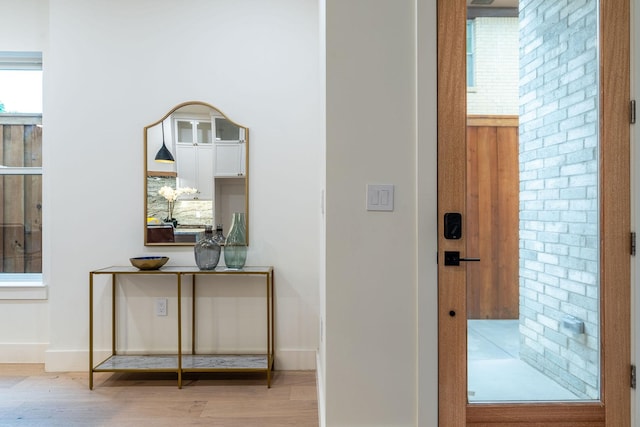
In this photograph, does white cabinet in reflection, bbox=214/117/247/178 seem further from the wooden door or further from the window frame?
the wooden door

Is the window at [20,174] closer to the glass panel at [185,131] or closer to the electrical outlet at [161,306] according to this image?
the electrical outlet at [161,306]

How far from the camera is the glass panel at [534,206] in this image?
172 centimetres

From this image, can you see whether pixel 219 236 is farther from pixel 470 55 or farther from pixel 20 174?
pixel 470 55

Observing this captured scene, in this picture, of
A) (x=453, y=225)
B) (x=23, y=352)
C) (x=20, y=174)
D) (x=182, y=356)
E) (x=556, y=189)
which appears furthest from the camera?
(x=20, y=174)

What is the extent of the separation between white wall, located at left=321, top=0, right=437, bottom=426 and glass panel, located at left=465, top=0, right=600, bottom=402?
0.88 ft

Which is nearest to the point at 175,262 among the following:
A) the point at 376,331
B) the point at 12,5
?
the point at 376,331

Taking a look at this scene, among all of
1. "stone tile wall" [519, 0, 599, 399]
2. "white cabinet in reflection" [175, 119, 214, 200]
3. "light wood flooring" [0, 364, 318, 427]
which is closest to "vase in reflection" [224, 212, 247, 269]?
"white cabinet in reflection" [175, 119, 214, 200]

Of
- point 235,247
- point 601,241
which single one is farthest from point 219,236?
point 601,241

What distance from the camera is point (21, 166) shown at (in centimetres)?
304

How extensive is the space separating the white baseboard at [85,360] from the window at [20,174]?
0.65m

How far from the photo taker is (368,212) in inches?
67.5

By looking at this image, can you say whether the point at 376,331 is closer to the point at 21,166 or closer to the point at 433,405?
the point at 433,405

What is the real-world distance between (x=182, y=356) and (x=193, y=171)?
4.18 ft

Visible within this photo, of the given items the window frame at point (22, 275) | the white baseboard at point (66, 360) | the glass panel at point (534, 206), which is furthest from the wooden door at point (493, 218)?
the window frame at point (22, 275)
